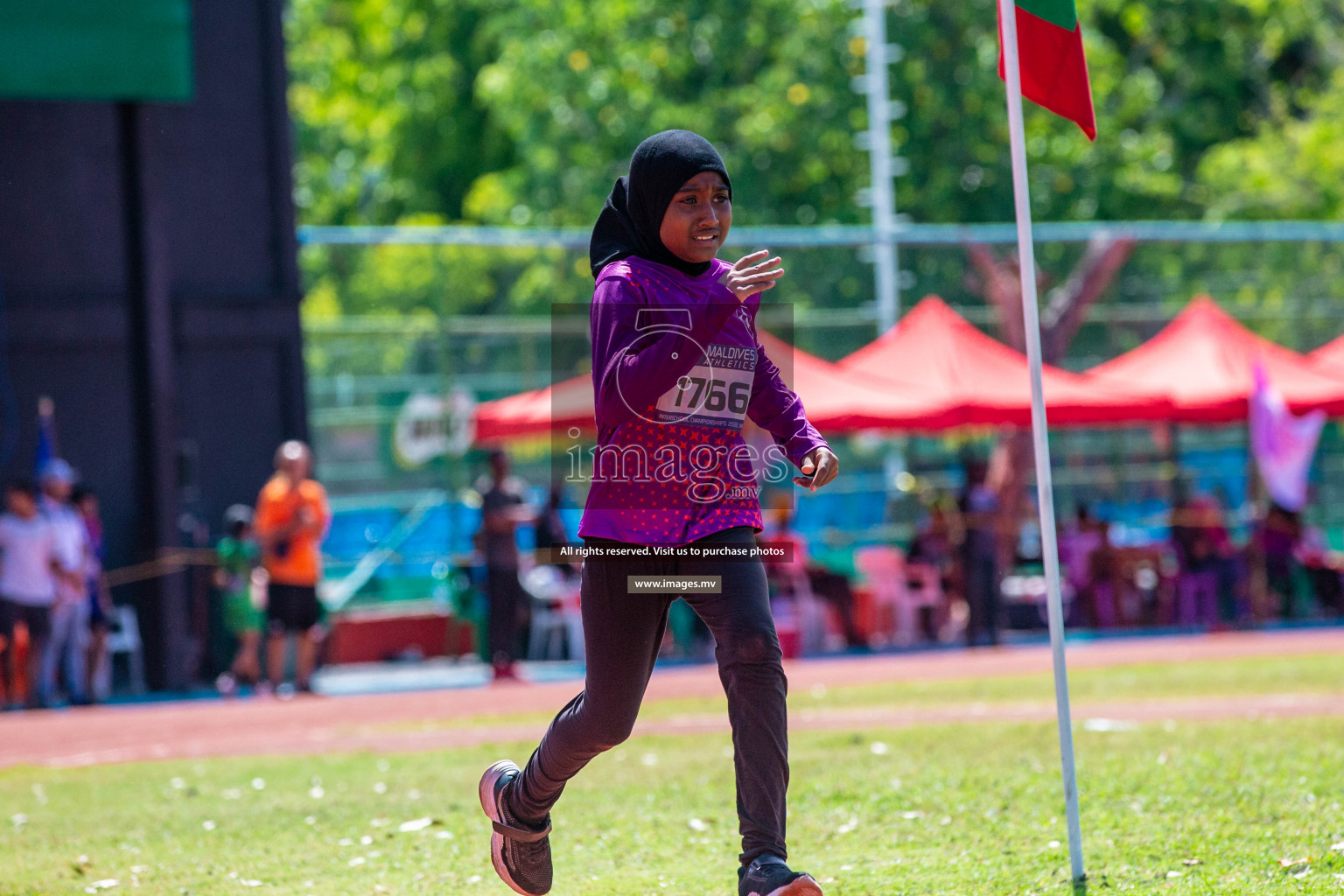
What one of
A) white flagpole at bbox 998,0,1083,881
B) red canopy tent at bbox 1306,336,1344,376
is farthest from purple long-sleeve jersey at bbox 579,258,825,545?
red canopy tent at bbox 1306,336,1344,376

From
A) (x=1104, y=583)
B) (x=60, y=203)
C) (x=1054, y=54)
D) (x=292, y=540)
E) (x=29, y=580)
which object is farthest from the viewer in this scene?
(x=1104, y=583)

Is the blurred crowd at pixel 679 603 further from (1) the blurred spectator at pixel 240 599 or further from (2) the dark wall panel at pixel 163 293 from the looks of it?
(2) the dark wall panel at pixel 163 293

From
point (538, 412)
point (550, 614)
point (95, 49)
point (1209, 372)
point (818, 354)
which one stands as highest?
point (95, 49)

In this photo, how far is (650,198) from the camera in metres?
4.57

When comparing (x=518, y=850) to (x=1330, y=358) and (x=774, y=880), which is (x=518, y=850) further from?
(x=1330, y=358)

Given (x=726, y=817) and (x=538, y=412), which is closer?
(x=726, y=817)

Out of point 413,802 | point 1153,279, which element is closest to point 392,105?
point 1153,279

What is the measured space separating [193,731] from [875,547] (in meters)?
9.17

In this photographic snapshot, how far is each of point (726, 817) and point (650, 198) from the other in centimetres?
329

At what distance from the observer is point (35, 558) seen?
1423cm

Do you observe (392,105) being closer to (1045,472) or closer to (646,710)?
(646,710)

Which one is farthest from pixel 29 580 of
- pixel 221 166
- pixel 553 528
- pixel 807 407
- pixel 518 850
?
pixel 518 850

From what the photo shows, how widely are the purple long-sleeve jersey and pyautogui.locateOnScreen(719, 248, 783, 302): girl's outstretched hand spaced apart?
31mm

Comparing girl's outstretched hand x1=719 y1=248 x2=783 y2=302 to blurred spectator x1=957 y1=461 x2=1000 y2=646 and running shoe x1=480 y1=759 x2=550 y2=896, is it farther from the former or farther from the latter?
blurred spectator x1=957 y1=461 x2=1000 y2=646
